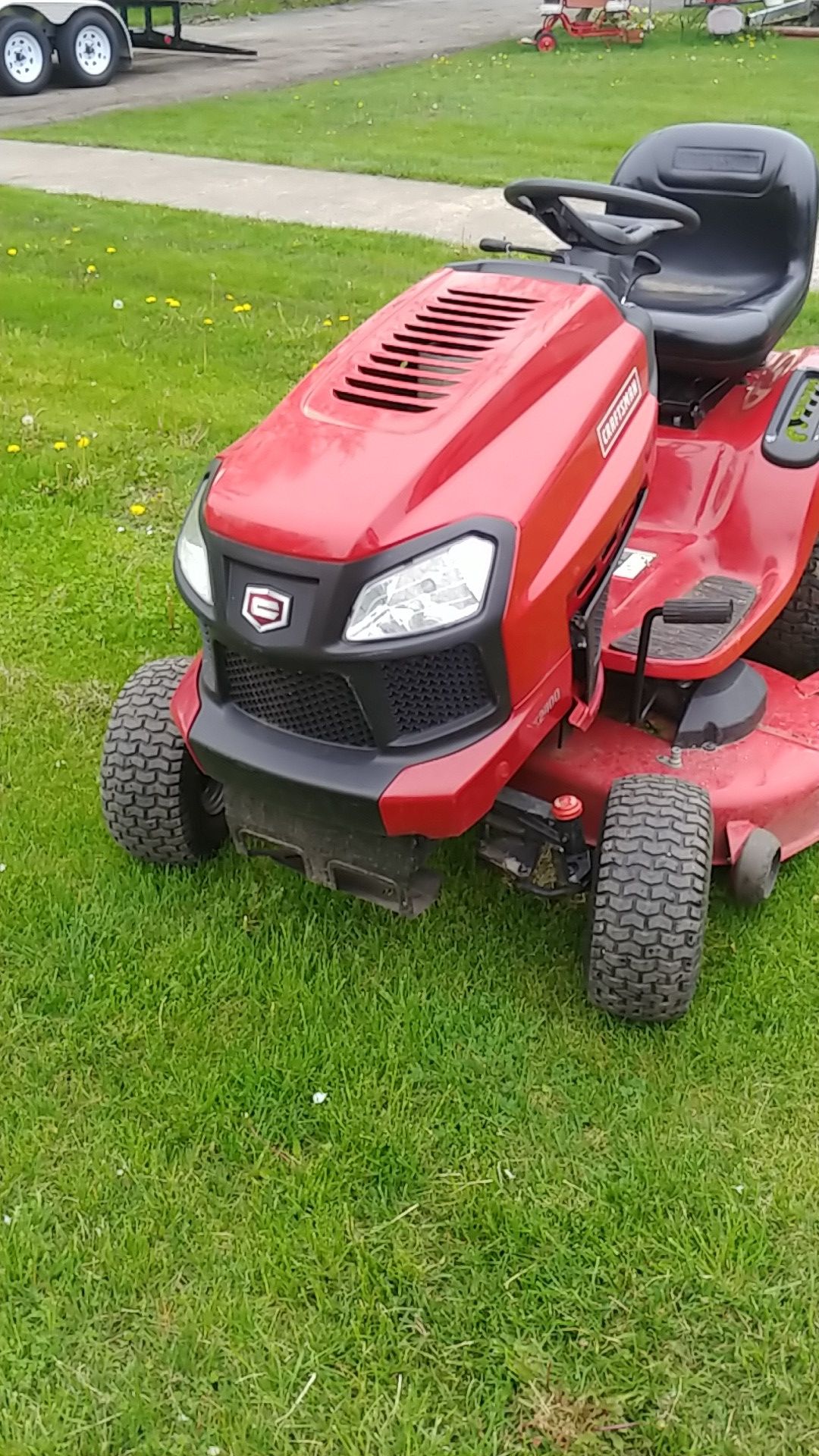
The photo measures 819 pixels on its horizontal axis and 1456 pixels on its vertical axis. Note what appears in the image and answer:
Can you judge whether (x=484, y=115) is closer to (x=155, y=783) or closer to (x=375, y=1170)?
(x=155, y=783)

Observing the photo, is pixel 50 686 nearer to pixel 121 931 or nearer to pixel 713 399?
pixel 121 931

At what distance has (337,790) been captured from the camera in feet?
6.95

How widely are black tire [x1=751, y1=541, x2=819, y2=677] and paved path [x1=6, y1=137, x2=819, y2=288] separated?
445cm

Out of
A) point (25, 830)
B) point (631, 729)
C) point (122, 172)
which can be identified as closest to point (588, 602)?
point (631, 729)

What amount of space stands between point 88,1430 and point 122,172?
9.37m

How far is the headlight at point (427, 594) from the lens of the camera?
2031 millimetres

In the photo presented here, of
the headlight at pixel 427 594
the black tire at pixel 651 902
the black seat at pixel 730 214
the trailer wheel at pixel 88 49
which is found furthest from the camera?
the trailer wheel at pixel 88 49

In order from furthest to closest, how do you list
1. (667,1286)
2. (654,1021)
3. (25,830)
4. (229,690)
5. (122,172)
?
(122,172)
(25,830)
(654,1021)
(229,690)
(667,1286)

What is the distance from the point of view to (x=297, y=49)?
18391 mm

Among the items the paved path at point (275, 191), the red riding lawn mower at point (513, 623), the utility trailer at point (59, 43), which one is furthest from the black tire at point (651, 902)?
the utility trailer at point (59, 43)

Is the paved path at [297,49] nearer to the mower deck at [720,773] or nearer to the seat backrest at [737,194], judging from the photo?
the seat backrest at [737,194]

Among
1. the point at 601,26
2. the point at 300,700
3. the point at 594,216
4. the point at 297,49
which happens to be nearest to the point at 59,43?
the point at 297,49

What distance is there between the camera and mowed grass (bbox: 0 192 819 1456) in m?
1.89

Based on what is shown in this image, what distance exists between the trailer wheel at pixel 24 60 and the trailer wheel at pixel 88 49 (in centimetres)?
22
